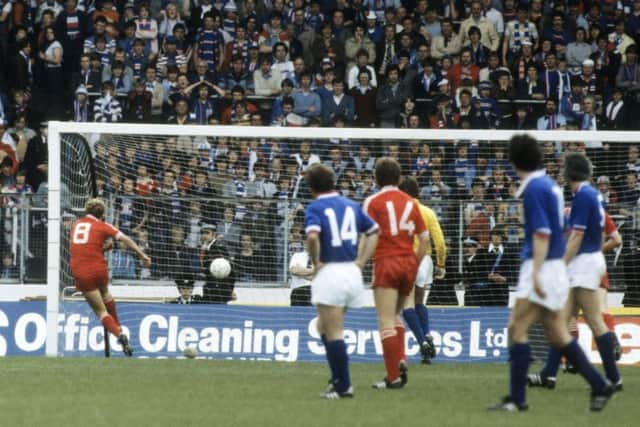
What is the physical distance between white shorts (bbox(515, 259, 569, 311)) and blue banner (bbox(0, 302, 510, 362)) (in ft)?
31.5

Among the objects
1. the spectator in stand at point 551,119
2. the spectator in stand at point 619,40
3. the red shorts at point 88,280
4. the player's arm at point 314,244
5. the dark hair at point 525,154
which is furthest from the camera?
the spectator in stand at point 619,40

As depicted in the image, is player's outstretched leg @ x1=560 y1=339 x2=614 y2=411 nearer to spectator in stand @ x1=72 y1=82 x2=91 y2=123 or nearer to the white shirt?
the white shirt

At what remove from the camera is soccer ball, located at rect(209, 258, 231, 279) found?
65.2 ft

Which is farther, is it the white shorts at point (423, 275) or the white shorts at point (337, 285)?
the white shorts at point (423, 275)

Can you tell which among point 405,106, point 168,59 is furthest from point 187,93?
point 405,106

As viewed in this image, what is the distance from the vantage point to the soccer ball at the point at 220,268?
1988 centimetres

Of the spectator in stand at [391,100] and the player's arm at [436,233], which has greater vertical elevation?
the spectator in stand at [391,100]

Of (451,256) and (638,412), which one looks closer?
(638,412)

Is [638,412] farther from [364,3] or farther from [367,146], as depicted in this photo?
[364,3]

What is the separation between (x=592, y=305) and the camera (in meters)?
12.1

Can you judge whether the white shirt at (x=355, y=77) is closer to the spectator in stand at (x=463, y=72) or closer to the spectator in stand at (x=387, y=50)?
the spectator in stand at (x=387, y=50)

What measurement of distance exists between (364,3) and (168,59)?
14.1 ft

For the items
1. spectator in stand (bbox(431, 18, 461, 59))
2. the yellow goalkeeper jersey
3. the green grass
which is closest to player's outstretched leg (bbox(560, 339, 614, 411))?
the green grass

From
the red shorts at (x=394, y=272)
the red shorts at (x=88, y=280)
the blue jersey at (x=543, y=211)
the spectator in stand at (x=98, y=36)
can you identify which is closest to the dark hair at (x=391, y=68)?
the spectator in stand at (x=98, y=36)
